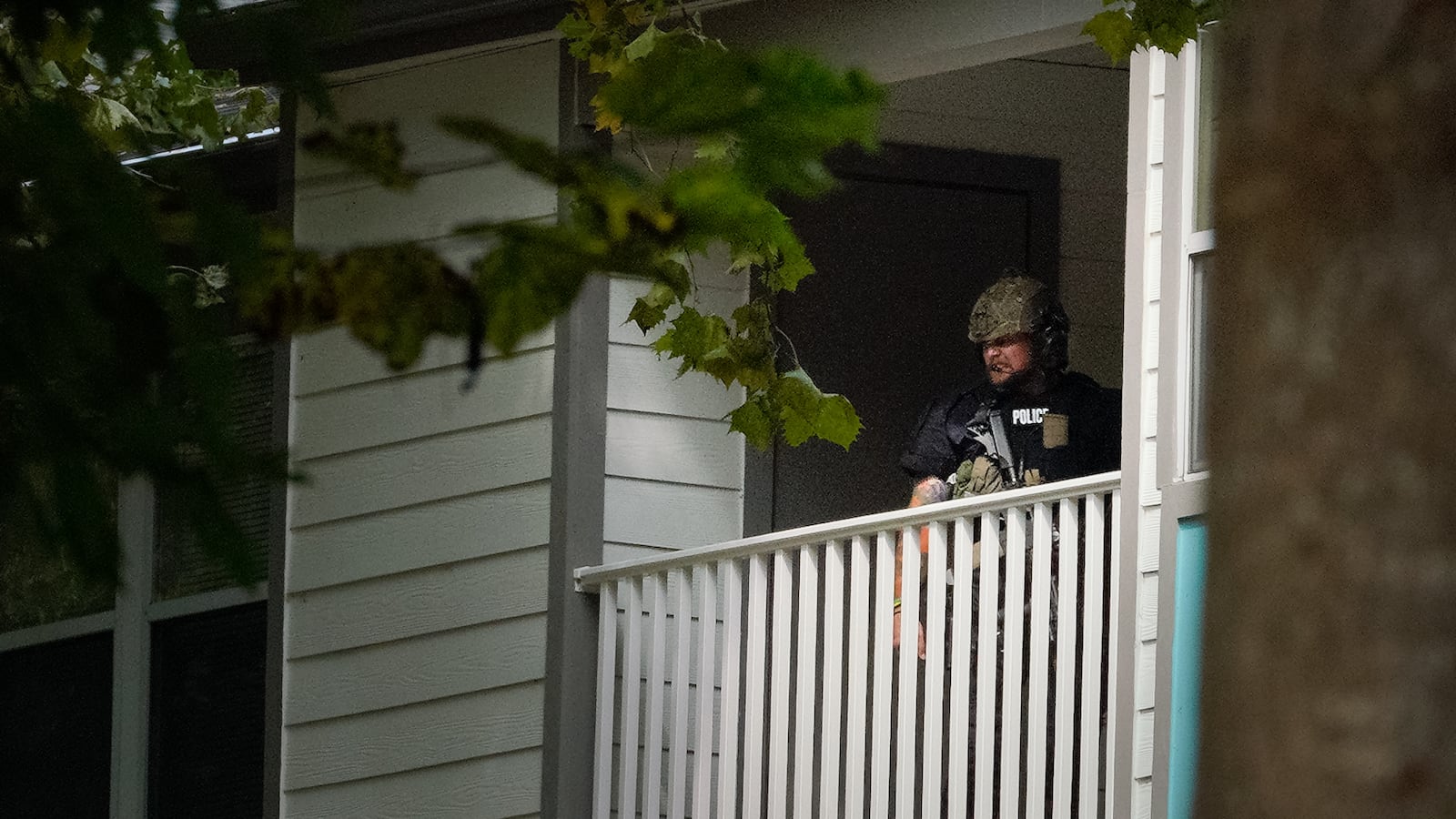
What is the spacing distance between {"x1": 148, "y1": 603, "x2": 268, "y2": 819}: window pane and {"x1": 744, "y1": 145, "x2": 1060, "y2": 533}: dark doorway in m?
2.75

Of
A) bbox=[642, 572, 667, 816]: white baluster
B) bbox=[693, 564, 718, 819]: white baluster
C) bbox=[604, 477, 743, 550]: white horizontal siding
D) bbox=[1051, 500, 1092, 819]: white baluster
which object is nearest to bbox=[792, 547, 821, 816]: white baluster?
bbox=[693, 564, 718, 819]: white baluster

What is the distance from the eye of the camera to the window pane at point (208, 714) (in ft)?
33.1

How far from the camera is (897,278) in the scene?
29.5 feet

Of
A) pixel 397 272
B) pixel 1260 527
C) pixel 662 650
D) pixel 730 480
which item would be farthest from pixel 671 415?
pixel 1260 527

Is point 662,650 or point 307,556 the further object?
point 307,556

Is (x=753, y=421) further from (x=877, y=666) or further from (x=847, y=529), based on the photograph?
(x=877, y=666)

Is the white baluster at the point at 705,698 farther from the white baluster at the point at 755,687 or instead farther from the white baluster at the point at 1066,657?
the white baluster at the point at 1066,657

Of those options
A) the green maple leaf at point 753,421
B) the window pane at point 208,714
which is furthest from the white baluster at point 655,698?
the window pane at point 208,714

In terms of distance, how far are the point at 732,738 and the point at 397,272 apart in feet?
17.2

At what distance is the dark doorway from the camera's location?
29.0ft

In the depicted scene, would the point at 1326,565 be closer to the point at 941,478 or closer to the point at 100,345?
the point at 100,345

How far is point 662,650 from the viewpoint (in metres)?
7.62

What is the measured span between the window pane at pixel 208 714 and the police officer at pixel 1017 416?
3.46m

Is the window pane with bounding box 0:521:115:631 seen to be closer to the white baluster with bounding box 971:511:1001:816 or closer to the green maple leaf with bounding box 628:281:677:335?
the green maple leaf with bounding box 628:281:677:335
